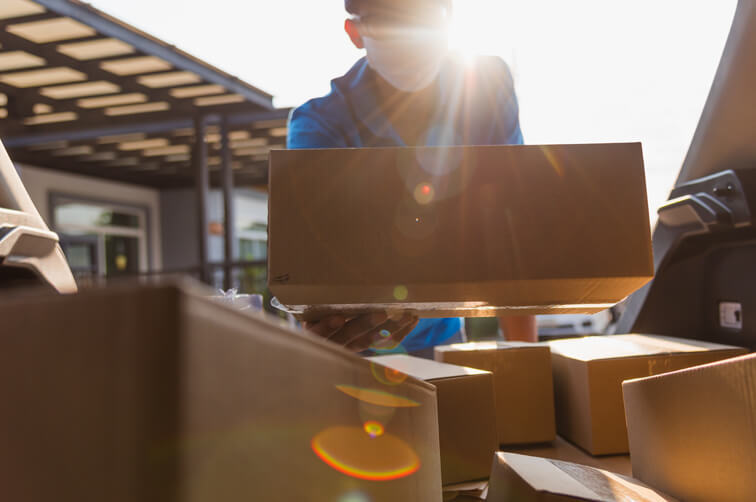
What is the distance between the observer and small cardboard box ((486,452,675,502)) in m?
0.53

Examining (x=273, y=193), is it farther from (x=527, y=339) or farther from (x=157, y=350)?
(x=527, y=339)

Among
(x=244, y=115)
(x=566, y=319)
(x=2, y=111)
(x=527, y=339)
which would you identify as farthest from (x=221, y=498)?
(x=2, y=111)

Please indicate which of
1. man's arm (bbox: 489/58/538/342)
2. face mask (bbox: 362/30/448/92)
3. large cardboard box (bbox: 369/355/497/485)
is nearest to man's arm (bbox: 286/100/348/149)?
face mask (bbox: 362/30/448/92)

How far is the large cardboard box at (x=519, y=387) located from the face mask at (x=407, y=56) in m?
0.71

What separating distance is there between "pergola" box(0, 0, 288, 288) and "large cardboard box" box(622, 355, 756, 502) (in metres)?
5.13

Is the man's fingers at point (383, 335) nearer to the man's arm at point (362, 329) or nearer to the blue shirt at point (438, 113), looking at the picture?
the man's arm at point (362, 329)

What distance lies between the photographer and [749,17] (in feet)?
3.58

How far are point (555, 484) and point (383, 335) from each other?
41 cm

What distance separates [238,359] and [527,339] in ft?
4.28

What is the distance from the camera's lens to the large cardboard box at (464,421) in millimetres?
827

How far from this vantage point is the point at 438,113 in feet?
5.18

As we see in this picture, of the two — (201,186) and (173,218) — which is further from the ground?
(173,218)

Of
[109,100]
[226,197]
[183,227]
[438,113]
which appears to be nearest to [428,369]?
[438,113]

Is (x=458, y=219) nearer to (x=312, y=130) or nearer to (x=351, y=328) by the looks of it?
(x=351, y=328)
